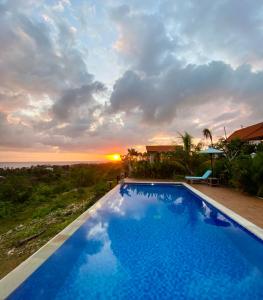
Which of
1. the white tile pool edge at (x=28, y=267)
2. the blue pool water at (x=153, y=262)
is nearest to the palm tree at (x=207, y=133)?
the blue pool water at (x=153, y=262)

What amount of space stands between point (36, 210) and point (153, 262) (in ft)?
31.5

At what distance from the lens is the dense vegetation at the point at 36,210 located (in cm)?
591

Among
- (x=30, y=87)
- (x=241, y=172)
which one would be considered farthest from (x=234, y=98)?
(x=30, y=87)

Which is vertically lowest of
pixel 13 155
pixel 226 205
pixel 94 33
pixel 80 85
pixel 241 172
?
pixel 226 205

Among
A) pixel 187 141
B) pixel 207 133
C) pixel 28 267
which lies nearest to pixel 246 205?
pixel 28 267

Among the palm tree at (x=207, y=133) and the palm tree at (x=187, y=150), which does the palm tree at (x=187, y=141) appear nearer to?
the palm tree at (x=187, y=150)

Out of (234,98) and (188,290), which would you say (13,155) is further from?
(188,290)

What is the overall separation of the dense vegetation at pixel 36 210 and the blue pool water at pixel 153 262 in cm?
147

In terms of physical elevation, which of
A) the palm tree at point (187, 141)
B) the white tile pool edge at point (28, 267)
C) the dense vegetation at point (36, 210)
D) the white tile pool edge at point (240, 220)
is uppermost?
the palm tree at point (187, 141)

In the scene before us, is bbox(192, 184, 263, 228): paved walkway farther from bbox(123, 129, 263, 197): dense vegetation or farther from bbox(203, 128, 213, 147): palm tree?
bbox(203, 128, 213, 147): palm tree

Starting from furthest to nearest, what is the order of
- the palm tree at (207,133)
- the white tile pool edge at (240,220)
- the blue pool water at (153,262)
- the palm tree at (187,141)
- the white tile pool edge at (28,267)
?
1. the palm tree at (207,133)
2. the palm tree at (187,141)
3. the white tile pool edge at (240,220)
4. the blue pool water at (153,262)
5. the white tile pool edge at (28,267)

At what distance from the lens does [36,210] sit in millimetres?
11891

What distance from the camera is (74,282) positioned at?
351 cm

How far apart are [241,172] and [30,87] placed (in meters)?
12.0
